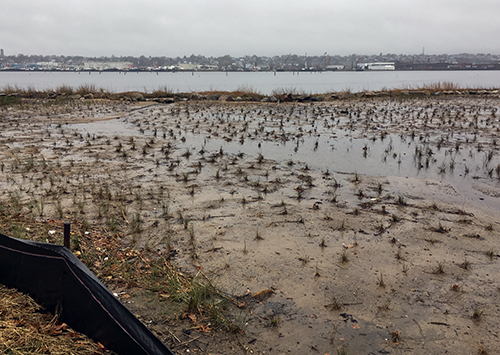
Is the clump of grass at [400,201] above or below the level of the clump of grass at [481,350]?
above

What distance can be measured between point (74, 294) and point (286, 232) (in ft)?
10.3

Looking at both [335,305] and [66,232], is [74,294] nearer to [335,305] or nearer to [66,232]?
[66,232]

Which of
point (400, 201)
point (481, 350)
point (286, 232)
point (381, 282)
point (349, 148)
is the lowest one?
point (481, 350)

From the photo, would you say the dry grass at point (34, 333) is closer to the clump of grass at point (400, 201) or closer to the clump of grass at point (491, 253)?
the clump of grass at point (491, 253)

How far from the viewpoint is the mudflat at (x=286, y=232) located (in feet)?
11.0

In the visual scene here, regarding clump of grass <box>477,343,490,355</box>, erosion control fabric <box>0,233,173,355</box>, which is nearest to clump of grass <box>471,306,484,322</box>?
clump of grass <box>477,343,490,355</box>

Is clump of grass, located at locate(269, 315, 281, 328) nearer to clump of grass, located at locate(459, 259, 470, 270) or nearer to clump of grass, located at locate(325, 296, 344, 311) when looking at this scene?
clump of grass, located at locate(325, 296, 344, 311)

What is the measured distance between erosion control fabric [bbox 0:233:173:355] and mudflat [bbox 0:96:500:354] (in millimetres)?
622

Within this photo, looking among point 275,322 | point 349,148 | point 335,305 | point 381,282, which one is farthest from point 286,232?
point 349,148

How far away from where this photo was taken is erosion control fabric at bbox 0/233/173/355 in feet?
8.16

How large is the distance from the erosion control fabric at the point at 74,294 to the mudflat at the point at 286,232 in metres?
0.62

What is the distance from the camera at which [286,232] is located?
5277mm

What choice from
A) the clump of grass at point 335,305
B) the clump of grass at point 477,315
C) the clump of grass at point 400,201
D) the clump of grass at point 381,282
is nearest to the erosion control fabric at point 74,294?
the clump of grass at point 335,305

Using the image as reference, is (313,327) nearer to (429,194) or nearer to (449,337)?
(449,337)
